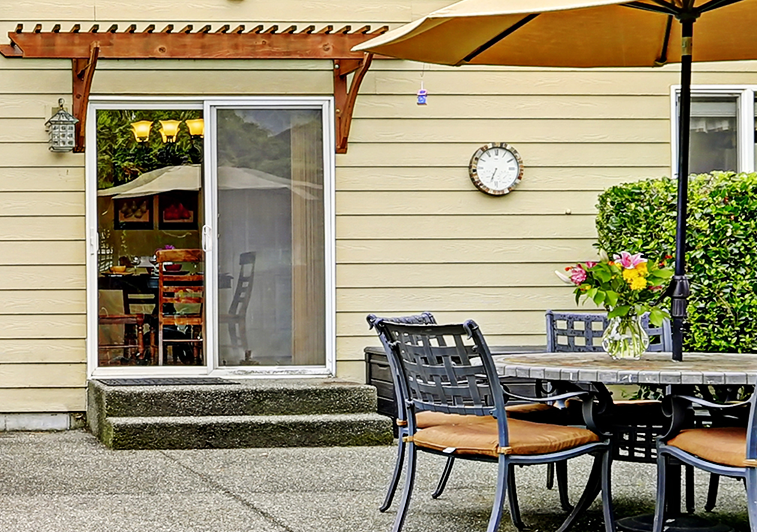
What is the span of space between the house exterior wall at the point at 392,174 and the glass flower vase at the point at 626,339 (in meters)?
2.92

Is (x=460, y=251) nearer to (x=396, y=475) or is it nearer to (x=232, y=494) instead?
(x=232, y=494)

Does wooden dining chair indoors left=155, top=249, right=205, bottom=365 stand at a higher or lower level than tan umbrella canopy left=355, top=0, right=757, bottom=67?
lower

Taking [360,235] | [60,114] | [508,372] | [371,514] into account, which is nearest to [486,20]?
[508,372]

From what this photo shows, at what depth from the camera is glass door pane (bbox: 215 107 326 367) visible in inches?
290

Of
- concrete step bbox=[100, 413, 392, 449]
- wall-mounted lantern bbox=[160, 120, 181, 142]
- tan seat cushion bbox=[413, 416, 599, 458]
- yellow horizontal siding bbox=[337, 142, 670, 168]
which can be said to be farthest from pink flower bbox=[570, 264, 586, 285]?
wall-mounted lantern bbox=[160, 120, 181, 142]

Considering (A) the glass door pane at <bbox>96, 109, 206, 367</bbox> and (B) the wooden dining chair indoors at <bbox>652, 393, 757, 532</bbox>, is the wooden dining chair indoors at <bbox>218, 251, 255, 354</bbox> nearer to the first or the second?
(A) the glass door pane at <bbox>96, 109, 206, 367</bbox>

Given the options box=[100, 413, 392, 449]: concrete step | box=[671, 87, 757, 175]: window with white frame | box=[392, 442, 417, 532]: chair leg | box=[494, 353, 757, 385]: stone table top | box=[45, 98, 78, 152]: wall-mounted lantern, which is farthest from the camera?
box=[671, 87, 757, 175]: window with white frame

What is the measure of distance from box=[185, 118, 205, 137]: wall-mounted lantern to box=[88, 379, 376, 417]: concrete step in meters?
1.69

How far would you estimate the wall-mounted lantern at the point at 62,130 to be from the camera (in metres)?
7.04

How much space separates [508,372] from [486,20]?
1.57 metres

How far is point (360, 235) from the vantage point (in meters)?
7.36

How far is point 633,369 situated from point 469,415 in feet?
2.09

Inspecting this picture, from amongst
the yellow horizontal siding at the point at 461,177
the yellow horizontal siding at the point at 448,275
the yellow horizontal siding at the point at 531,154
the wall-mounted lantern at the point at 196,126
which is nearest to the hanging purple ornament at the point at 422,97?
the yellow horizontal siding at the point at 531,154

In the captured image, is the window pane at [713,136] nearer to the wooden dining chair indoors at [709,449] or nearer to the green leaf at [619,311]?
the green leaf at [619,311]
